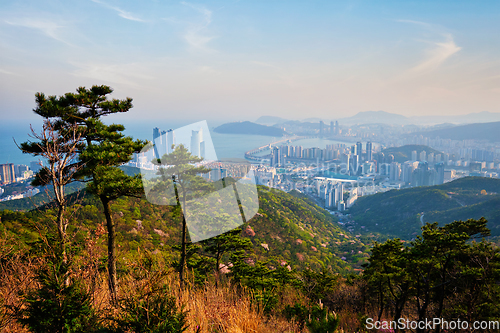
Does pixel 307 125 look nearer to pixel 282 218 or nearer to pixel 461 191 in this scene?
pixel 461 191

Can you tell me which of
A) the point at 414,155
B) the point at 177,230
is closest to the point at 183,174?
the point at 177,230

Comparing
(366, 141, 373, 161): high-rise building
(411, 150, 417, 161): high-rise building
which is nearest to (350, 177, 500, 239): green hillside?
(366, 141, 373, 161): high-rise building

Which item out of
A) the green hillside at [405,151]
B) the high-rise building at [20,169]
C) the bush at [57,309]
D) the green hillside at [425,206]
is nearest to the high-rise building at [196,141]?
the bush at [57,309]

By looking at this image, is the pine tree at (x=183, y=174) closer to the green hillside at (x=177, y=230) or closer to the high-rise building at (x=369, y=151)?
the green hillside at (x=177, y=230)

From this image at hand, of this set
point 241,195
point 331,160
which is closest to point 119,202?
point 241,195

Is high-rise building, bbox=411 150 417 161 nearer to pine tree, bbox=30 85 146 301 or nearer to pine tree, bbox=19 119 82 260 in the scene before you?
pine tree, bbox=30 85 146 301

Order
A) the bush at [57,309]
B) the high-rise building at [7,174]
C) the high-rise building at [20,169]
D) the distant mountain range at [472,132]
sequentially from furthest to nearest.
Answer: the distant mountain range at [472,132] < the high-rise building at [20,169] < the high-rise building at [7,174] < the bush at [57,309]
